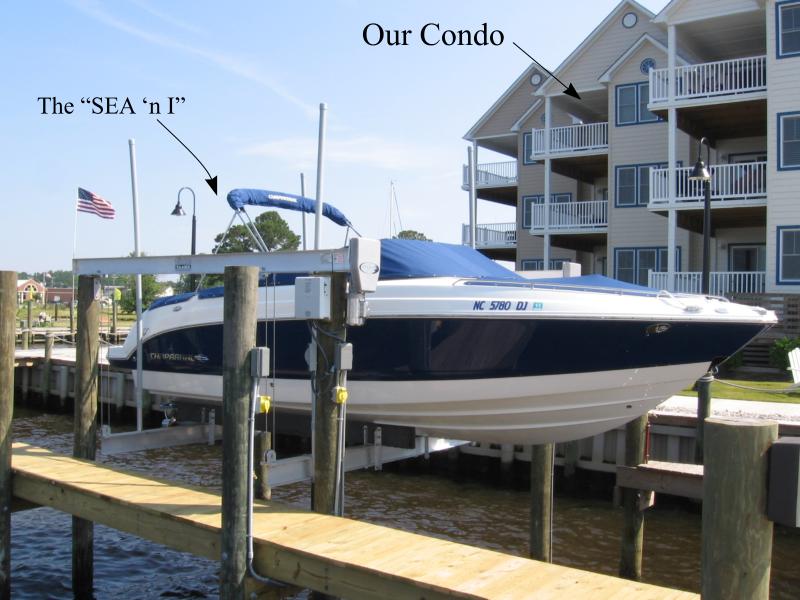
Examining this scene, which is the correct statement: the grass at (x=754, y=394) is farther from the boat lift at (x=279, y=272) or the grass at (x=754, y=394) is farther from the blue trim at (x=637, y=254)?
the blue trim at (x=637, y=254)

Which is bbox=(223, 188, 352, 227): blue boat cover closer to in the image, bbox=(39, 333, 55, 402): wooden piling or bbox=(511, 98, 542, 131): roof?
bbox=(39, 333, 55, 402): wooden piling

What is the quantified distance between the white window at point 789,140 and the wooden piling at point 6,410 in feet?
64.3

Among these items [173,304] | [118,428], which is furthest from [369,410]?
[118,428]

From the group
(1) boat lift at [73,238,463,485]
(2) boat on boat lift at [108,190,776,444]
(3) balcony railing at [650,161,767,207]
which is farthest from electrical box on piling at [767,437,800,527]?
(3) balcony railing at [650,161,767,207]

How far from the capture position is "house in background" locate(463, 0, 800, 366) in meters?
21.2

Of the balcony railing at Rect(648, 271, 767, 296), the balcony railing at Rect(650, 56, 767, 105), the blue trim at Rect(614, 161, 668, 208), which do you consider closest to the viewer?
the balcony railing at Rect(648, 271, 767, 296)

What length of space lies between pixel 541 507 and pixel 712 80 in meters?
18.2

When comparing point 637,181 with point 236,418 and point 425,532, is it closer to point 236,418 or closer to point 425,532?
point 425,532

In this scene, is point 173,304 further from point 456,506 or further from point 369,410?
point 456,506

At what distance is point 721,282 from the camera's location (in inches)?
872

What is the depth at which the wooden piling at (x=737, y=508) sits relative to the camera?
3.24m

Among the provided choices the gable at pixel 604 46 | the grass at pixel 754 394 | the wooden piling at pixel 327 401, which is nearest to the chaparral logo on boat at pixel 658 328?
the wooden piling at pixel 327 401

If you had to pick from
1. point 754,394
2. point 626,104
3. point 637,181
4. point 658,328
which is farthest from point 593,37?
point 658,328

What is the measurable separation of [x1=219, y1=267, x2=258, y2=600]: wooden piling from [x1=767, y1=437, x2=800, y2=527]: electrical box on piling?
3.75 meters
